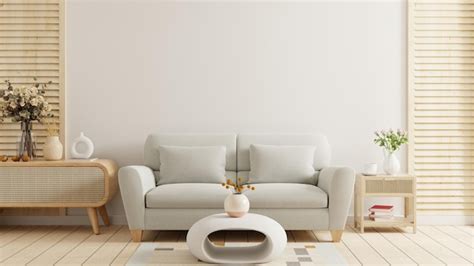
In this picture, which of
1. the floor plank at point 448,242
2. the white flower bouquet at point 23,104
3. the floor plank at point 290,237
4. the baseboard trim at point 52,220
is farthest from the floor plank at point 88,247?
the floor plank at point 448,242

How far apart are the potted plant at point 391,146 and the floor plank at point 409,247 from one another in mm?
552

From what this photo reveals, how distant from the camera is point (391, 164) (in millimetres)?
5531

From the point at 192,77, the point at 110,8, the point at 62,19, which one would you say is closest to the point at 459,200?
the point at 192,77

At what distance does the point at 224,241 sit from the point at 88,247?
3.62 feet

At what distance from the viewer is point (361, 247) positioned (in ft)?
15.7

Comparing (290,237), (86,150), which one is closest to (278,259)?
(290,237)

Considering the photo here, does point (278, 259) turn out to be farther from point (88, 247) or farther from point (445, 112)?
point (445, 112)

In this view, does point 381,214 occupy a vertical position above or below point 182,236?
above

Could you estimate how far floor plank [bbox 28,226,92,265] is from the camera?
14.1ft

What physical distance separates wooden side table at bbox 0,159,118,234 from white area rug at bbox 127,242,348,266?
2.67ft

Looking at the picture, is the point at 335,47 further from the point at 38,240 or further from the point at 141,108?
the point at 38,240

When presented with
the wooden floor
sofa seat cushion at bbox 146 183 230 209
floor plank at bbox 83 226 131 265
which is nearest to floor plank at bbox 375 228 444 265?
the wooden floor

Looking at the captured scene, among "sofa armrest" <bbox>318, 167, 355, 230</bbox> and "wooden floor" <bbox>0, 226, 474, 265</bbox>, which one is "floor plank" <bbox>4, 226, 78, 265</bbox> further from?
"sofa armrest" <bbox>318, 167, 355, 230</bbox>

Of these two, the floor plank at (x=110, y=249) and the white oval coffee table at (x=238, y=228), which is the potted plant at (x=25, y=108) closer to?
the floor plank at (x=110, y=249)
